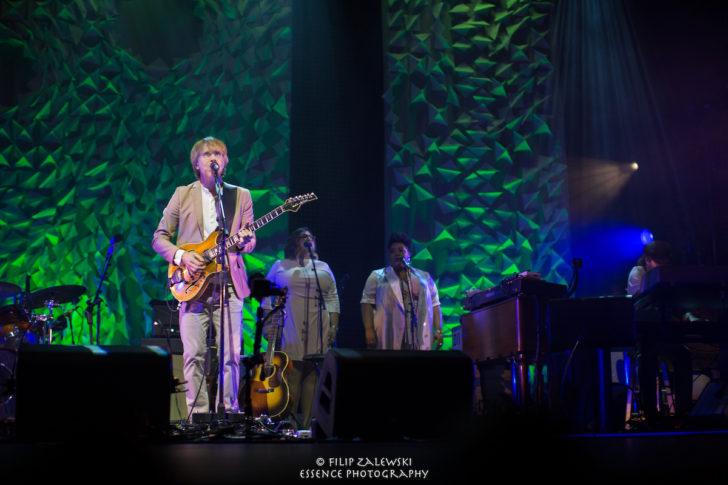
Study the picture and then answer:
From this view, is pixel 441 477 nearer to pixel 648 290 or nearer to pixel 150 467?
pixel 150 467

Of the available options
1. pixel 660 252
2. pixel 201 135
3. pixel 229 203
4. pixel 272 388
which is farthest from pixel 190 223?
pixel 660 252

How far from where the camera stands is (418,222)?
844 centimetres

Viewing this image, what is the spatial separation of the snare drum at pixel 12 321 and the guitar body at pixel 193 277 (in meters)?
2.11

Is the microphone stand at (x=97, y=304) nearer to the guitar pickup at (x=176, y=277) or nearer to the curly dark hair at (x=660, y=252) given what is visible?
the guitar pickup at (x=176, y=277)

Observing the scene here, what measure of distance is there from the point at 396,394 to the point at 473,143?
625 cm

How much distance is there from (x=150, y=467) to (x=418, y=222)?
21.3 feet

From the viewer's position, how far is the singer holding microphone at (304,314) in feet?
20.5

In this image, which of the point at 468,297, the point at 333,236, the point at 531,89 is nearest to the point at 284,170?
the point at 333,236

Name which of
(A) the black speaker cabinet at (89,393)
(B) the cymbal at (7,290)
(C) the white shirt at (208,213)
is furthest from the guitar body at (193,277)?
(B) the cymbal at (7,290)

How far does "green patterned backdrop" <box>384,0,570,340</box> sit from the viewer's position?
8469 millimetres

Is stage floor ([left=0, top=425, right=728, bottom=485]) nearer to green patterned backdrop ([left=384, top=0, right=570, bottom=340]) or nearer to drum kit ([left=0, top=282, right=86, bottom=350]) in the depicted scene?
drum kit ([left=0, top=282, right=86, bottom=350])

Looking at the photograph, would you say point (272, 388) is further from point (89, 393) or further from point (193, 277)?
point (89, 393)

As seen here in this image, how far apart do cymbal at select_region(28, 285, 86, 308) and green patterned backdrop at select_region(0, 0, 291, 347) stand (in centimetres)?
118

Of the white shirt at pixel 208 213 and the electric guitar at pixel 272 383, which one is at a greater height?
the white shirt at pixel 208 213
